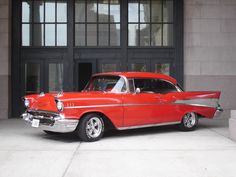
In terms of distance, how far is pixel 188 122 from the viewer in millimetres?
11914

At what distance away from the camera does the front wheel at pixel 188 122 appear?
11812 mm

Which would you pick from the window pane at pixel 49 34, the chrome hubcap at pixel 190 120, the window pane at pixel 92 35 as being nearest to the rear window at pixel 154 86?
the chrome hubcap at pixel 190 120

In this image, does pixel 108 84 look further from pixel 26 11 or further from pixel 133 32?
pixel 26 11

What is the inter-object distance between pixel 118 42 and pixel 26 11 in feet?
11.5

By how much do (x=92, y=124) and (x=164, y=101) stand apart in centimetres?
228

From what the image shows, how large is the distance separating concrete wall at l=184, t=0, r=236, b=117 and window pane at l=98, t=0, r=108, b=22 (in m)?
2.91

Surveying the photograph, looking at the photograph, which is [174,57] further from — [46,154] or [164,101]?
[46,154]

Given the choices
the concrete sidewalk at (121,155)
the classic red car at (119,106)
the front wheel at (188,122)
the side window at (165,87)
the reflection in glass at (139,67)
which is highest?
the reflection in glass at (139,67)

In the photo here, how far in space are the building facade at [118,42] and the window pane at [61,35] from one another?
0.09 ft

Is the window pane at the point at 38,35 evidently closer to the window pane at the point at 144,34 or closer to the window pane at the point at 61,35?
the window pane at the point at 61,35

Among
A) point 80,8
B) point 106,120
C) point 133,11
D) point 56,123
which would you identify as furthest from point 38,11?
point 56,123

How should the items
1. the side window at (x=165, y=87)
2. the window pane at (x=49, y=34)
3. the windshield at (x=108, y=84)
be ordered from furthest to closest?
1. the window pane at (x=49, y=34)
2. the side window at (x=165, y=87)
3. the windshield at (x=108, y=84)

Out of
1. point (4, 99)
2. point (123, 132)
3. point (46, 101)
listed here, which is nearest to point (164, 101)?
point (123, 132)

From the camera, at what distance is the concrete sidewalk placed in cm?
702
